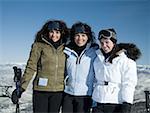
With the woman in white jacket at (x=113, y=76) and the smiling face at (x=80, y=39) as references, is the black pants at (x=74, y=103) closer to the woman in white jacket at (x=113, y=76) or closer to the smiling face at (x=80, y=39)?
the woman in white jacket at (x=113, y=76)

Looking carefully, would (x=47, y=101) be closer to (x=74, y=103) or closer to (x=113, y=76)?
(x=74, y=103)

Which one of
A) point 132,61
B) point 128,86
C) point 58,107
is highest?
point 132,61

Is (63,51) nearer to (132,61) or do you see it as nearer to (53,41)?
(53,41)

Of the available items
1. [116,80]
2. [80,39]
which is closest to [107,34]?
[80,39]

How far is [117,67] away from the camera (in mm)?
3330

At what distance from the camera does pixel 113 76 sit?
3340 millimetres

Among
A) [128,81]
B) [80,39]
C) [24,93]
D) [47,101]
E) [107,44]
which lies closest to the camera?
[128,81]

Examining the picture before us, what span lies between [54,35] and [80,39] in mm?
270

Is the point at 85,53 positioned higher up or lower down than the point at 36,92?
higher up

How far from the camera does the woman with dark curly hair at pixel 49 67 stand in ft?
11.8

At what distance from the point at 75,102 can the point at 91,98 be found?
166mm

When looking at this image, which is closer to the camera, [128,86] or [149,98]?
[128,86]

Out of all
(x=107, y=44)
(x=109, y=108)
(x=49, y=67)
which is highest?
(x=107, y=44)

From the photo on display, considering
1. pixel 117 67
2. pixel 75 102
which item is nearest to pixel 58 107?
pixel 75 102
